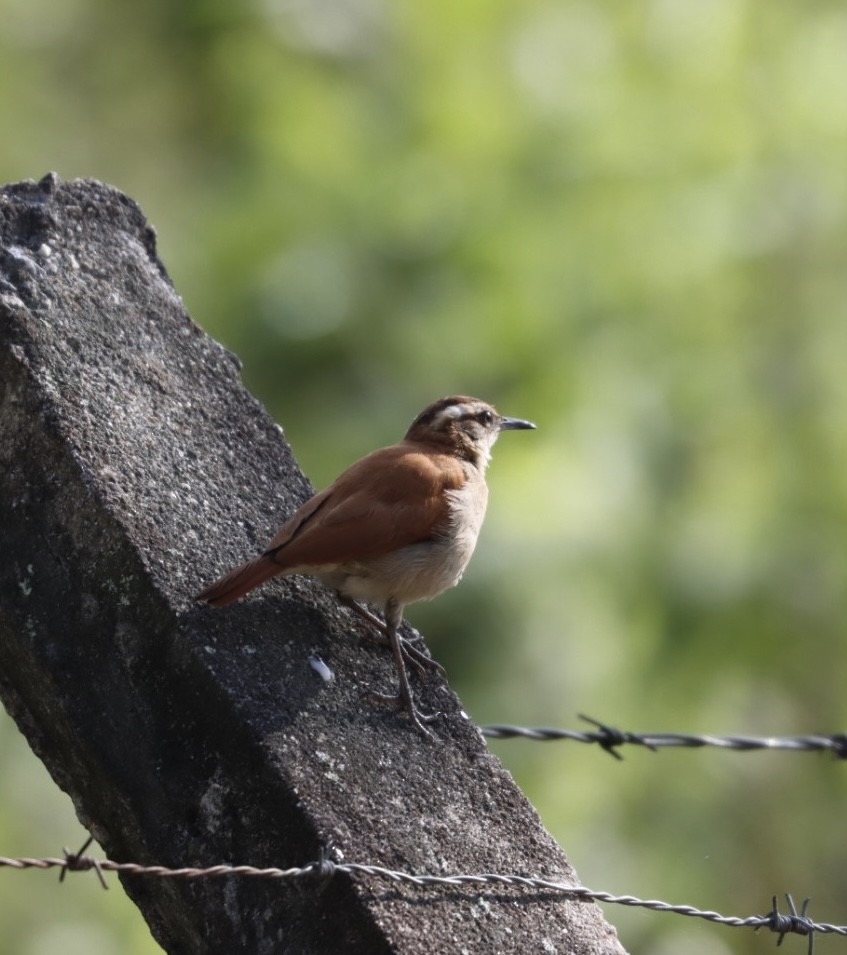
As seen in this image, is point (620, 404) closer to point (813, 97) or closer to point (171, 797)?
point (813, 97)

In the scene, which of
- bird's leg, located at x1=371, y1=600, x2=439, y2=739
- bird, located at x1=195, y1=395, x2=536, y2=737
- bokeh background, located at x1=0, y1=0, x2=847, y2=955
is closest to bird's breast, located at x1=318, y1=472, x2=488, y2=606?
bird, located at x1=195, y1=395, x2=536, y2=737

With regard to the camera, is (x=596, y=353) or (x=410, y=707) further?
(x=596, y=353)

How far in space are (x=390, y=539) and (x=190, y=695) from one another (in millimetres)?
1223

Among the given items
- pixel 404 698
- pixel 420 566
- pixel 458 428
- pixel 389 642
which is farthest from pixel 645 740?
pixel 458 428

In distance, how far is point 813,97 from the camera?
390 inches

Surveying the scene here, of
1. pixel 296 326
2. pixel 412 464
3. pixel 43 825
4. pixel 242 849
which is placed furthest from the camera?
pixel 296 326

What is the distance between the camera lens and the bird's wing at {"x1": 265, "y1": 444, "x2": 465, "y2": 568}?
360 cm

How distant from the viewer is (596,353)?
8.66 m

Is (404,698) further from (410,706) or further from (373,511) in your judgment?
(373,511)

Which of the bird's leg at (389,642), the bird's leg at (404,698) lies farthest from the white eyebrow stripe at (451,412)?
the bird's leg at (404,698)

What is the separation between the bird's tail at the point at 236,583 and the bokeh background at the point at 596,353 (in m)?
4.06

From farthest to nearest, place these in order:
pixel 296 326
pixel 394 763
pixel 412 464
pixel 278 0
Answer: pixel 278 0, pixel 296 326, pixel 412 464, pixel 394 763

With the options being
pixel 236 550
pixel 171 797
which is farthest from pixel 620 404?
pixel 171 797

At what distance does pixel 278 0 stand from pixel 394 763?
8.78m
